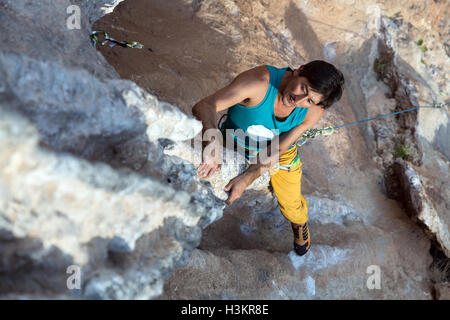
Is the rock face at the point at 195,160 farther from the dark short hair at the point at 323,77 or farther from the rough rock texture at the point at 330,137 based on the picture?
the dark short hair at the point at 323,77

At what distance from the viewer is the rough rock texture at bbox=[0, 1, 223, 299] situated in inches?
38.1

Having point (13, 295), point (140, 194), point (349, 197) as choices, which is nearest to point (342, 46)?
point (349, 197)

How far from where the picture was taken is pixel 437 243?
3129 millimetres

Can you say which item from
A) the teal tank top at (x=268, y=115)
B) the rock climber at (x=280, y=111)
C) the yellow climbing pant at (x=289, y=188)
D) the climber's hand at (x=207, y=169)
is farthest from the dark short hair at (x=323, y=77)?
the climber's hand at (x=207, y=169)

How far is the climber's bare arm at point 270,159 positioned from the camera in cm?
231

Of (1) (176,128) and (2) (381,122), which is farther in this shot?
(2) (381,122)

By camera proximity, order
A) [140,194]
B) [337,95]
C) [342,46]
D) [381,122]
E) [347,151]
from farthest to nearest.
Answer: [342,46] < [381,122] < [347,151] < [337,95] < [140,194]

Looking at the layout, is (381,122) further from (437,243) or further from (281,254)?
(281,254)

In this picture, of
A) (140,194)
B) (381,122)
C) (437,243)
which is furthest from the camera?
(381,122)

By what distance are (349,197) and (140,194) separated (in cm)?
262

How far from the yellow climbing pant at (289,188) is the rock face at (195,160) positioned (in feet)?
0.74

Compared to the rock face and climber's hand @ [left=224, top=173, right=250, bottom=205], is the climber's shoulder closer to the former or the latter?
the rock face

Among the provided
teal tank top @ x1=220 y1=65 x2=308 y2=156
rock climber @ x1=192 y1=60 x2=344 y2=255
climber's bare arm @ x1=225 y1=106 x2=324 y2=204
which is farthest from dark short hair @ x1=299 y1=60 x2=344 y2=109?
climber's bare arm @ x1=225 y1=106 x2=324 y2=204

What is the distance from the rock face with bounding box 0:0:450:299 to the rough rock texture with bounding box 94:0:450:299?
0.05 ft
